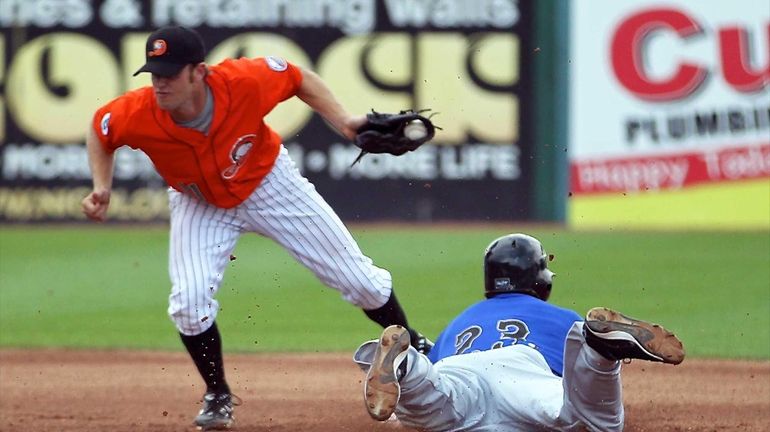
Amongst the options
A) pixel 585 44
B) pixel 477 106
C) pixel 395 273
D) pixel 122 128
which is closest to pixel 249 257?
pixel 395 273

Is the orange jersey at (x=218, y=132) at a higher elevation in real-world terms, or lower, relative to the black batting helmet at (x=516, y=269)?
higher

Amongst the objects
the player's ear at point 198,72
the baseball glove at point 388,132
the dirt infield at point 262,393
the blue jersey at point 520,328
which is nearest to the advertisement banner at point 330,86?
the dirt infield at point 262,393

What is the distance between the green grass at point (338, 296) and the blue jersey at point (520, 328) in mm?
3577

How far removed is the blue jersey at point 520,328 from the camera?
5215mm

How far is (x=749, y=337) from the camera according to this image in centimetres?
931

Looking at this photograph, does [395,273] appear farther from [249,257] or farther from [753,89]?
[753,89]

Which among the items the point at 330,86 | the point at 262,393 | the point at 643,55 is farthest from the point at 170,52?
the point at 643,55

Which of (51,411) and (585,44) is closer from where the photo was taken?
→ (51,411)

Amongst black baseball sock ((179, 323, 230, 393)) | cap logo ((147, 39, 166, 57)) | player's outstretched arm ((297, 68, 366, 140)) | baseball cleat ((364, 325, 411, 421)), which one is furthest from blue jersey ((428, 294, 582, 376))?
cap logo ((147, 39, 166, 57))

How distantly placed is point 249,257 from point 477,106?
3.25m

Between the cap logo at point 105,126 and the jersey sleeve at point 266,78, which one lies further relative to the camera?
the jersey sleeve at point 266,78

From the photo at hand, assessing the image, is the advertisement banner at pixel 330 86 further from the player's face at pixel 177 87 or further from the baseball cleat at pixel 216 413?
the player's face at pixel 177 87

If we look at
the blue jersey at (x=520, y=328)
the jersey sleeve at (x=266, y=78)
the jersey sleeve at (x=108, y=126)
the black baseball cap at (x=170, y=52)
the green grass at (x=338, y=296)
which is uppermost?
the black baseball cap at (x=170, y=52)

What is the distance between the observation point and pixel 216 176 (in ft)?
19.4
